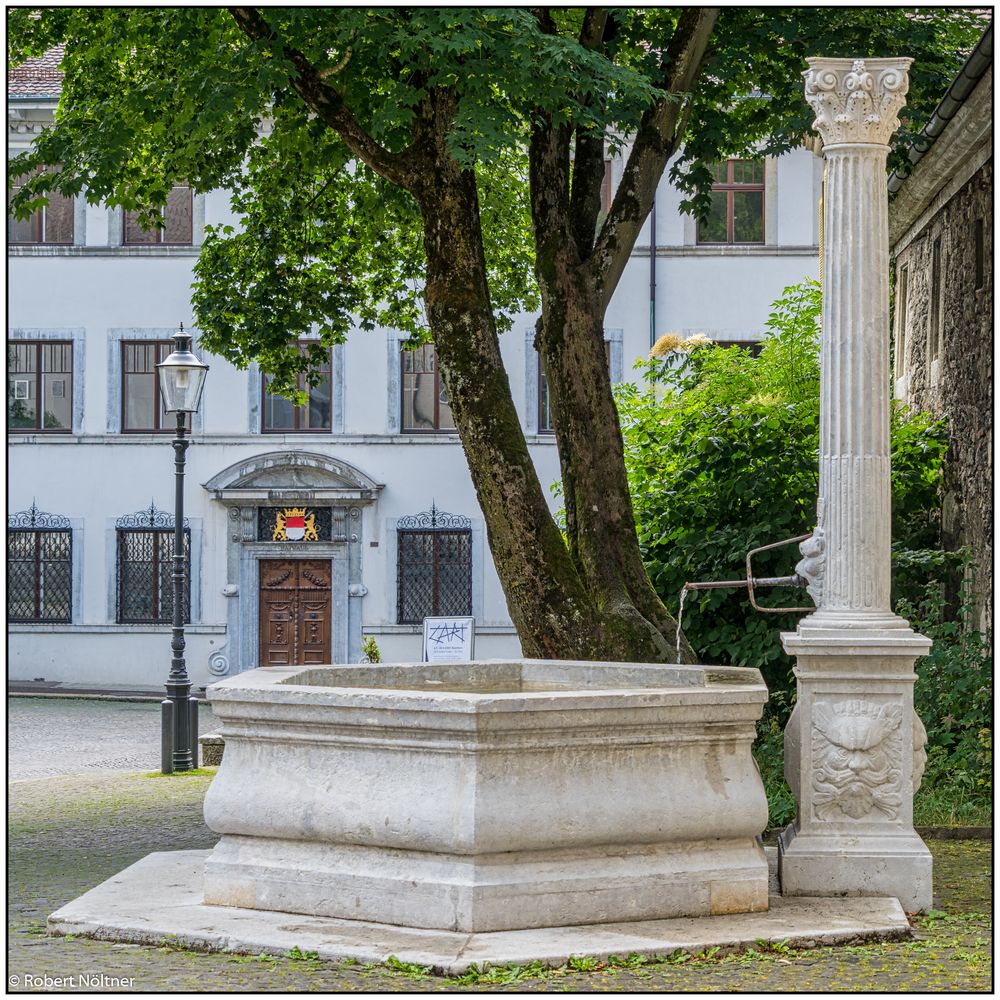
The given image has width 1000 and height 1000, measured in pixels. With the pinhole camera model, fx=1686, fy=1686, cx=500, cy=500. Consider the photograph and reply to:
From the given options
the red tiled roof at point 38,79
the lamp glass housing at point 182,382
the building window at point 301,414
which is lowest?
the lamp glass housing at point 182,382

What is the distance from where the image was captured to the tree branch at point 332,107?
11.3m

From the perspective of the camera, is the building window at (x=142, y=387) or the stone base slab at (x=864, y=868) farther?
the building window at (x=142, y=387)

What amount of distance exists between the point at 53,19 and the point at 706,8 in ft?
16.9

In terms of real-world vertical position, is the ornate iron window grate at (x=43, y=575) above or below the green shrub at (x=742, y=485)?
below

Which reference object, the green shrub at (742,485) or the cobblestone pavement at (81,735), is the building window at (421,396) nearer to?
the cobblestone pavement at (81,735)

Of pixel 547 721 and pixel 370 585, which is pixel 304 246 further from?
pixel 370 585

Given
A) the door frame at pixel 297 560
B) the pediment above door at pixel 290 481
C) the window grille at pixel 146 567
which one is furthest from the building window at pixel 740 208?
the window grille at pixel 146 567

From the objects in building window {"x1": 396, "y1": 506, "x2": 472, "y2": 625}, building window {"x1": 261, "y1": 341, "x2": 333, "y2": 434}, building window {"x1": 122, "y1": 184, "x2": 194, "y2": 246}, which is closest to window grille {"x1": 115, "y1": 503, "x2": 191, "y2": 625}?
building window {"x1": 261, "y1": 341, "x2": 333, "y2": 434}

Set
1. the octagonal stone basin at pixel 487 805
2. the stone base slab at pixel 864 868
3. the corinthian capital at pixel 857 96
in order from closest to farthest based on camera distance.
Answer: the octagonal stone basin at pixel 487 805
the stone base slab at pixel 864 868
the corinthian capital at pixel 857 96

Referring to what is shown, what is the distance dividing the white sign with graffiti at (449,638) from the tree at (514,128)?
19.5 feet

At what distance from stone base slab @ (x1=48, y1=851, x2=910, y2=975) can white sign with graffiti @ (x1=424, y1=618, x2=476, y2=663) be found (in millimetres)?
10458

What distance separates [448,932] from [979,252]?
9771 mm

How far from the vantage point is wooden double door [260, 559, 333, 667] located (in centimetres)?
2817

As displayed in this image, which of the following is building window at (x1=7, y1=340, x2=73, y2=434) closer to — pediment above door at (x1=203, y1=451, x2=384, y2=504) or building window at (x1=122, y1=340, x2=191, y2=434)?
building window at (x1=122, y1=340, x2=191, y2=434)
